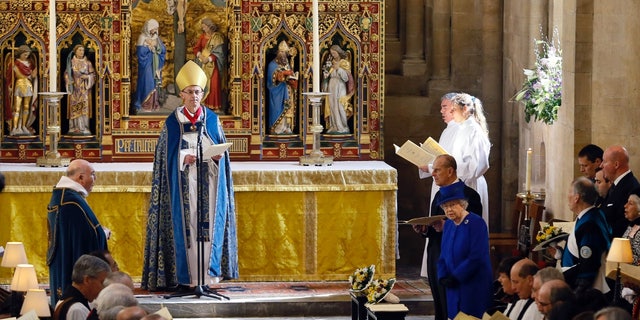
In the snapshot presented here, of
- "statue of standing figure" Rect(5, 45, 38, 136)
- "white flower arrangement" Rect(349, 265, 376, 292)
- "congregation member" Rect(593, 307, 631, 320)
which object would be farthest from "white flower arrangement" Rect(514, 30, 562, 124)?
"congregation member" Rect(593, 307, 631, 320)

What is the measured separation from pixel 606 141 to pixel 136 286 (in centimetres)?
454

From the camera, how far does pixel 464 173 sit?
15.9 m

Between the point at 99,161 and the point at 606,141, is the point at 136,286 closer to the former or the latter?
the point at 99,161

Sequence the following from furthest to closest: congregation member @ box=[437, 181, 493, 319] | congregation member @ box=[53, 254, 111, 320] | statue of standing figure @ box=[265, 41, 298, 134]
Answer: statue of standing figure @ box=[265, 41, 298, 134] < congregation member @ box=[437, 181, 493, 319] < congregation member @ box=[53, 254, 111, 320]

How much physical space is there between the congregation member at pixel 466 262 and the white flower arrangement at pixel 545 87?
3.55 m

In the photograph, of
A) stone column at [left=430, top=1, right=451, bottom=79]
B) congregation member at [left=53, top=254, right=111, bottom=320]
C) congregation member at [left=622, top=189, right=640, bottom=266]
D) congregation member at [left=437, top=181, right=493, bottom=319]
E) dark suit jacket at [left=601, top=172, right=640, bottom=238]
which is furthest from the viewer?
stone column at [left=430, top=1, right=451, bottom=79]

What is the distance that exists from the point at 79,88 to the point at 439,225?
4512mm

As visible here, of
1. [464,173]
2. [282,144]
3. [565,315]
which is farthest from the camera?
[282,144]

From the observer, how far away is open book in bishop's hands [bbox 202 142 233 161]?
1501 cm

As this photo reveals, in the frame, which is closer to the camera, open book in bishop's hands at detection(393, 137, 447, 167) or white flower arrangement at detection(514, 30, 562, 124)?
open book in bishop's hands at detection(393, 137, 447, 167)

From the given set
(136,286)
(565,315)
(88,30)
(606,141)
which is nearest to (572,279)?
(565,315)

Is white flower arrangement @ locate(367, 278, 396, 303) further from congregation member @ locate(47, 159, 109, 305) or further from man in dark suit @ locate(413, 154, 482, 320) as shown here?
congregation member @ locate(47, 159, 109, 305)

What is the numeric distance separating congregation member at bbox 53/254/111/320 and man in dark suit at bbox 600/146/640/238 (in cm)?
382

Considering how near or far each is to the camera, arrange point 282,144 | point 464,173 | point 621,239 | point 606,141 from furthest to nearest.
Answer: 1. point 282,144
2. point 464,173
3. point 606,141
4. point 621,239
